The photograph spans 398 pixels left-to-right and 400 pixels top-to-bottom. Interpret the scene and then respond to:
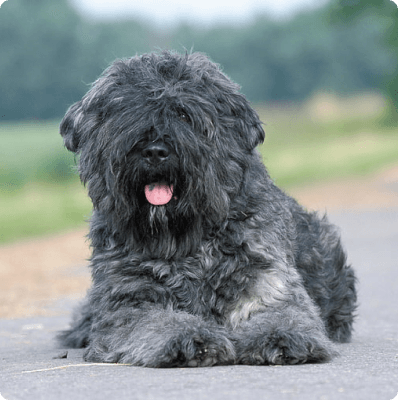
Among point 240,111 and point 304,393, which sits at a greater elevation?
point 240,111

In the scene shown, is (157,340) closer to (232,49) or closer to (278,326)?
(278,326)

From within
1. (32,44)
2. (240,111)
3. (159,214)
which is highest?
(32,44)

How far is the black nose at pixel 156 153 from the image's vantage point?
534 centimetres

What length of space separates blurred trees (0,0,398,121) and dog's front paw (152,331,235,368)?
2982 centimetres

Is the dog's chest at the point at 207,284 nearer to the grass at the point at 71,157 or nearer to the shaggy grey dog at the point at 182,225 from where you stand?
the shaggy grey dog at the point at 182,225

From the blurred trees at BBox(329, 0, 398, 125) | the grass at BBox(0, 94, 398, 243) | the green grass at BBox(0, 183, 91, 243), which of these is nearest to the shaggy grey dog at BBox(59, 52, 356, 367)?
the green grass at BBox(0, 183, 91, 243)

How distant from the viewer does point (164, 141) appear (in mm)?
5391

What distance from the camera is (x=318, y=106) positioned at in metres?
42.6

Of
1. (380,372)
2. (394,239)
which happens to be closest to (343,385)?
(380,372)

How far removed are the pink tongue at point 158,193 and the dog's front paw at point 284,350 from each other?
119 centimetres

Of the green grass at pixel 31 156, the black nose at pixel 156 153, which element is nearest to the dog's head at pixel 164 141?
the black nose at pixel 156 153

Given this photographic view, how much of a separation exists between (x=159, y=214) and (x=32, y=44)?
3417cm

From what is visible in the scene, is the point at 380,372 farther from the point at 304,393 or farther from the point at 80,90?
the point at 80,90

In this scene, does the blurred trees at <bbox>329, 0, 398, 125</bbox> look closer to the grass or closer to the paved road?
the grass
